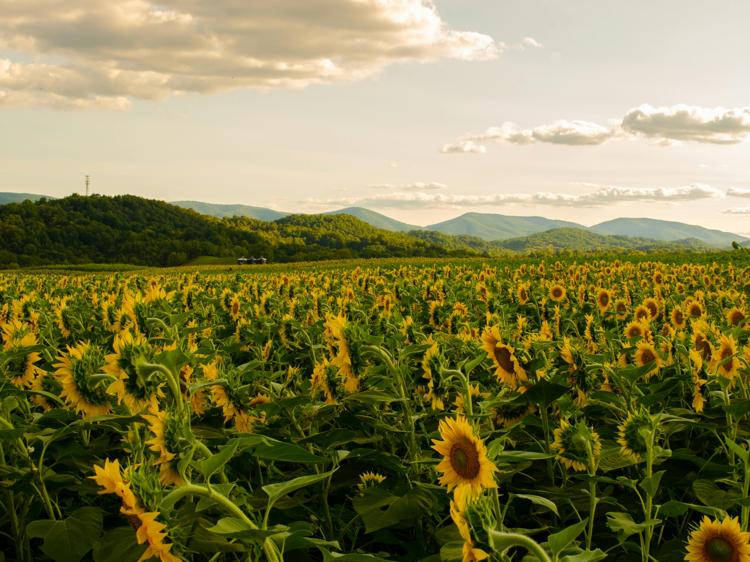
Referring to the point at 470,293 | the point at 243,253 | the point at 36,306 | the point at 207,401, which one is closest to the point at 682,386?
the point at 207,401

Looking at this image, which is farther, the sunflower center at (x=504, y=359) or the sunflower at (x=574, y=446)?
the sunflower center at (x=504, y=359)

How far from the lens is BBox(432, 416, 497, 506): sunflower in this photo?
206cm

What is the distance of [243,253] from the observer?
367ft

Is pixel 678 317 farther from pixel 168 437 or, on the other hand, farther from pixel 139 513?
pixel 139 513

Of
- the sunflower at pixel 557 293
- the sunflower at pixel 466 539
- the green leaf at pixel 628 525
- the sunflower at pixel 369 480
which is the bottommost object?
the sunflower at pixel 369 480

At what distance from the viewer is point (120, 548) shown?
195cm

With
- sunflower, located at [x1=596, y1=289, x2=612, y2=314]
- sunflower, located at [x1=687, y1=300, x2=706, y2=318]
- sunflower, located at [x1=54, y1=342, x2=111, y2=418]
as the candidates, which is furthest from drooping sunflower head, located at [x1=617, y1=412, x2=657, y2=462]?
sunflower, located at [x1=596, y1=289, x2=612, y2=314]

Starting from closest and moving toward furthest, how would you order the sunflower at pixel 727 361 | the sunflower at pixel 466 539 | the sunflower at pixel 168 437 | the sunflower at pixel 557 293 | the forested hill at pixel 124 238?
1. the sunflower at pixel 466 539
2. the sunflower at pixel 168 437
3. the sunflower at pixel 727 361
4. the sunflower at pixel 557 293
5. the forested hill at pixel 124 238

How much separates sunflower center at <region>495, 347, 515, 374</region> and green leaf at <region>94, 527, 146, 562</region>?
245 centimetres

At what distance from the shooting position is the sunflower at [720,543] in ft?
6.96

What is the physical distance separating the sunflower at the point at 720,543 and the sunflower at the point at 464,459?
32.7 inches

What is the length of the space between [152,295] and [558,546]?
3.65 metres

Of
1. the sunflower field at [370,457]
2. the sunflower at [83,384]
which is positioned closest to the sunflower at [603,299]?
the sunflower field at [370,457]

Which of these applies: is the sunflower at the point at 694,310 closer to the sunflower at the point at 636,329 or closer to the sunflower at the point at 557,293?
the sunflower at the point at 557,293
